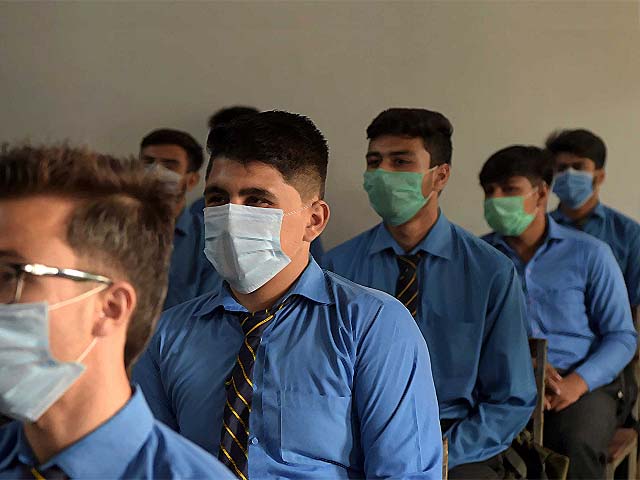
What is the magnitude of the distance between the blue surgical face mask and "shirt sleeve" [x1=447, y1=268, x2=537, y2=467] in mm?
1225

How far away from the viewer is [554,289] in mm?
3021

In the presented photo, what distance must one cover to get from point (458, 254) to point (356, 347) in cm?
97

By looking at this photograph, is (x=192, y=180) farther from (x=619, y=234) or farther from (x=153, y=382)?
(x=153, y=382)

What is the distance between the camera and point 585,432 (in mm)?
2717

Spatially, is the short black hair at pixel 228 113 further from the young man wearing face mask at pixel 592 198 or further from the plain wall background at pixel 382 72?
the young man wearing face mask at pixel 592 198

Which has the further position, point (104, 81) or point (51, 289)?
point (104, 81)

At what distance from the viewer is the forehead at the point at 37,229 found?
1.01m

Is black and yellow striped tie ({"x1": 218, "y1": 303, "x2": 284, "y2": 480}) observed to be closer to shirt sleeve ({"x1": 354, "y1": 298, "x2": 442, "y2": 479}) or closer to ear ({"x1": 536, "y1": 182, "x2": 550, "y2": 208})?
shirt sleeve ({"x1": 354, "y1": 298, "x2": 442, "y2": 479})

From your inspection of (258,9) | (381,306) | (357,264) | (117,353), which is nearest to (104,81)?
(258,9)

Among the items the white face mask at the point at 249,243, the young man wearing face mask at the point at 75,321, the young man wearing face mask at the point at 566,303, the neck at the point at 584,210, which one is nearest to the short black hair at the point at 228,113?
the young man wearing face mask at the point at 566,303

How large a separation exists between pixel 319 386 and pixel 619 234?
2210mm

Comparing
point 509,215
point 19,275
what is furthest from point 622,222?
point 19,275

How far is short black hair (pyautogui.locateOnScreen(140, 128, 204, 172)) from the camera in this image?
3.54 meters

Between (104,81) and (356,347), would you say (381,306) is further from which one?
(104,81)
